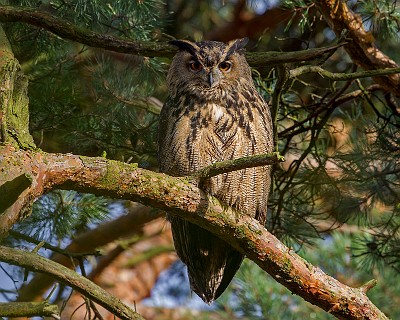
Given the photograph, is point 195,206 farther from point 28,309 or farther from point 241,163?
point 28,309

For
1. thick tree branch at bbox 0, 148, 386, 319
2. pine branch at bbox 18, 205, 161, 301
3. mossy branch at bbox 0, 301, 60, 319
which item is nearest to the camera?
mossy branch at bbox 0, 301, 60, 319

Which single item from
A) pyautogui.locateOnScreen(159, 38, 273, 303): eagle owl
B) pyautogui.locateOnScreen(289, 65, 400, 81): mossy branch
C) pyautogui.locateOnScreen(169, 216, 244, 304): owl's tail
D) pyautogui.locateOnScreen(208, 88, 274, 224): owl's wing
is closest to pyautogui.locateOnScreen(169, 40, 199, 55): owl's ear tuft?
pyautogui.locateOnScreen(159, 38, 273, 303): eagle owl

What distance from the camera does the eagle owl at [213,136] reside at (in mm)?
2729

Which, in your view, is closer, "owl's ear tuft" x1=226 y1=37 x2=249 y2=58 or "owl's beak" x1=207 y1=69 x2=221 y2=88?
"owl's beak" x1=207 y1=69 x2=221 y2=88

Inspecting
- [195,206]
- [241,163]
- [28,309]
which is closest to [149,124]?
[195,206]

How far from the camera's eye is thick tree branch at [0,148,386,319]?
1941mm

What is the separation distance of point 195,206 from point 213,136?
0.60 metres

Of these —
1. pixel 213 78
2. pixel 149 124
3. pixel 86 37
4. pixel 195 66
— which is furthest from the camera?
pixel 149 124

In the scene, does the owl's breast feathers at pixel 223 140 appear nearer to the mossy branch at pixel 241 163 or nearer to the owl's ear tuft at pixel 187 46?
the owl's ear tuft at pixel 187 46

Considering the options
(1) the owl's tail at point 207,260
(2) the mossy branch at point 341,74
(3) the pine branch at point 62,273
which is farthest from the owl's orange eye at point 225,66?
(3) the pine branch at point 62,273

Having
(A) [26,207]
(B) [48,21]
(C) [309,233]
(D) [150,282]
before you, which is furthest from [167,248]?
(A) [26,207]

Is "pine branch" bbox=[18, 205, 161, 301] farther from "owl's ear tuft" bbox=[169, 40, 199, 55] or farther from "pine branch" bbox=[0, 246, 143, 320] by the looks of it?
"pine branch" bbox=[0, 246, 143, 320]

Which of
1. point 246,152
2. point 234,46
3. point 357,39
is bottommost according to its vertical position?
point 246,152

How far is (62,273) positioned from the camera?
7.02ft
